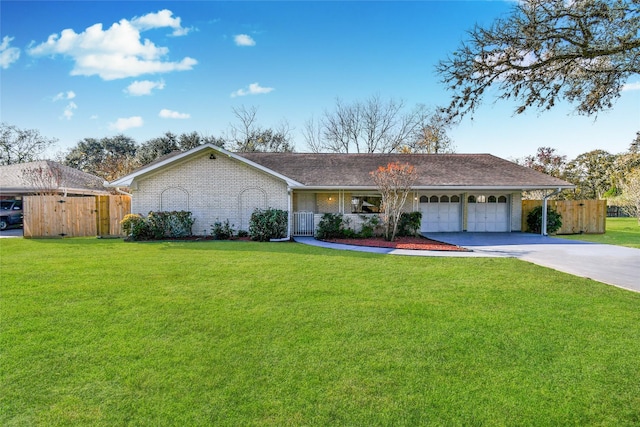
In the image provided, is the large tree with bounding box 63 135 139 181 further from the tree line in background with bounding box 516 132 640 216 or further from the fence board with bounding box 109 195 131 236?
the tree line in background with bounding box 516 132 640 216

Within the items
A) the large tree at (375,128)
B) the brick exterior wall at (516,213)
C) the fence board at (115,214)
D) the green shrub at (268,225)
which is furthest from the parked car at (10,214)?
the brick exterior wall at (516,213)

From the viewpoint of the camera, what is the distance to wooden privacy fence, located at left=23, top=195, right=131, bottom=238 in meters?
16.3

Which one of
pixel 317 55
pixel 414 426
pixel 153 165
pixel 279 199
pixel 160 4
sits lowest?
pixel 414 426

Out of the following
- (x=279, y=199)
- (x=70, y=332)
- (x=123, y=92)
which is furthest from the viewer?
(x=123, y=92)

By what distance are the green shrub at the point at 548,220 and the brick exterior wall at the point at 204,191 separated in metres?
14.7

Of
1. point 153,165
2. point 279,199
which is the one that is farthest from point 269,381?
point 153,165

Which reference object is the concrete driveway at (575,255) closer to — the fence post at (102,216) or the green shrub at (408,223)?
the green shrub at (408,223)

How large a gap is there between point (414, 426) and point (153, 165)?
1594cm

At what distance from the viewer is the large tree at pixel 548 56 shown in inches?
229

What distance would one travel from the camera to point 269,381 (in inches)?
133

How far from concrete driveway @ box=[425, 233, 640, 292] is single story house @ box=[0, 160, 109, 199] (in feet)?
72.3

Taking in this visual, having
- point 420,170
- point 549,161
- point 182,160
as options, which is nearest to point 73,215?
point 182,160

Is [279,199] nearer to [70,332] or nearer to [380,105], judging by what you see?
[70,332]

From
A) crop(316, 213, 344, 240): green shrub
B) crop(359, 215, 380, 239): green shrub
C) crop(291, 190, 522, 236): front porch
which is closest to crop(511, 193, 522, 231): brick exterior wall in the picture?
crop(291, 190, 522, 236): front porch
